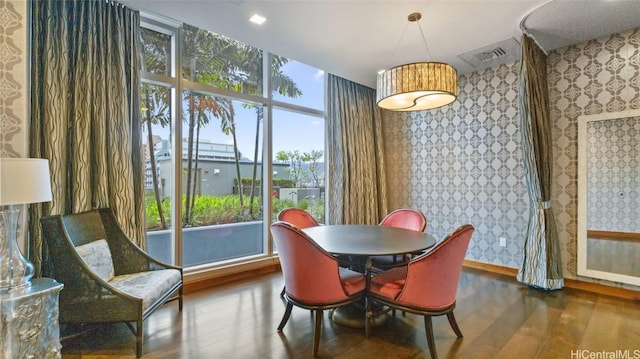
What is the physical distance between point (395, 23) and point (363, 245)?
7.16 feet

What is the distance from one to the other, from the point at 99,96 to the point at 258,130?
5.89 feet

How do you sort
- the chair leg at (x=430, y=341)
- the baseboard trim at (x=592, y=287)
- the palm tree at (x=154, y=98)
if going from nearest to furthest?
the chair leg at (x=430, y=341) → the baseboard trim at (x=592, y=287) → the palm tree at (x=154, y=98)

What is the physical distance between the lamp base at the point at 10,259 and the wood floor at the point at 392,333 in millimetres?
647

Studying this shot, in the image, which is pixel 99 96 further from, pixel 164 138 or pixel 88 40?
pixel 164 138

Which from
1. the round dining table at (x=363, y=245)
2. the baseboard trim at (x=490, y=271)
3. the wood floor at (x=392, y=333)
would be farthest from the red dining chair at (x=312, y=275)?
the baseboard trim at (x=490, y=271)

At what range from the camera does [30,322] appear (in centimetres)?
172

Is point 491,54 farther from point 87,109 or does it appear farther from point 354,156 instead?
point 87,109

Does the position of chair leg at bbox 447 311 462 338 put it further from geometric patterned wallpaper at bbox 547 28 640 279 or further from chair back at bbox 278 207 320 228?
geometric patterned wallpaper at bbox 547 28 640 279

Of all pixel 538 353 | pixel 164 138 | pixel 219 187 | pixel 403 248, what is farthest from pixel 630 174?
pixel 164 138

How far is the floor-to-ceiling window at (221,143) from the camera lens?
127 inches

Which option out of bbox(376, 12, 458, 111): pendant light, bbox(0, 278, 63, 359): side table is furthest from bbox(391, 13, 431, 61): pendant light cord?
bbox(0, 278, 63, 359): side table

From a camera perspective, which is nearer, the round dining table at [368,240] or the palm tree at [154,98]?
the round dining table at [368,240]

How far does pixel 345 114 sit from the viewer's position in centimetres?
467

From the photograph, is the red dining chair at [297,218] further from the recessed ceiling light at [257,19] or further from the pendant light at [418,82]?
the recessed ceiling light at [257,19]
